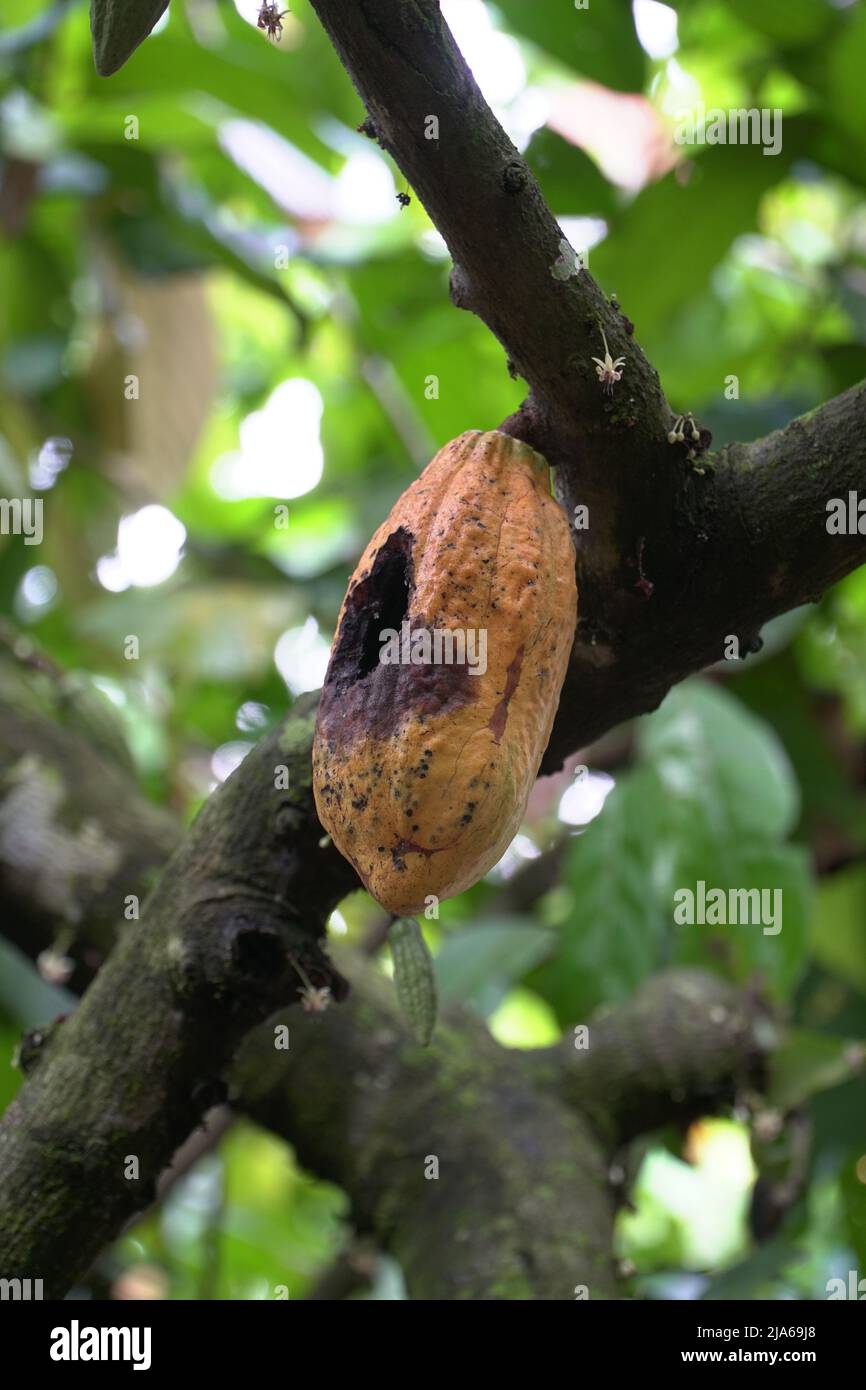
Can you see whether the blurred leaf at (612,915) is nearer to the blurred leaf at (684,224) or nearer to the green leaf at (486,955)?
the green leaf at (486,955)

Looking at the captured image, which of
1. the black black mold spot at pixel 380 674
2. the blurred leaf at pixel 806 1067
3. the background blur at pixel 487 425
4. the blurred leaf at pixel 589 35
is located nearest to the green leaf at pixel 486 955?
the background blur at pixel 487 425

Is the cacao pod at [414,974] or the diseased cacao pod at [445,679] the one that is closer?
the diseased cacao pod at [445,679]

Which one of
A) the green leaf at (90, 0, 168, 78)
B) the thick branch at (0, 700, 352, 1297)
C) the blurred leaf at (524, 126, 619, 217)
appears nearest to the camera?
the green leaf at (90, 0, 168, 78)

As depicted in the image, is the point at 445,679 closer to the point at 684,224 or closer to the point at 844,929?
the point at 684,224

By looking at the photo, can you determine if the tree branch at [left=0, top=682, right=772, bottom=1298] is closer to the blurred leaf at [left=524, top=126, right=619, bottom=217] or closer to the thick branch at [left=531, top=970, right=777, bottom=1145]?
the thick branch at [left=531, top=970, right=777, bottom=1145]

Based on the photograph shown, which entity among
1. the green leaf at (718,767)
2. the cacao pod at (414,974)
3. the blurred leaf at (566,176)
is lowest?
the cacao pod at (414,974)

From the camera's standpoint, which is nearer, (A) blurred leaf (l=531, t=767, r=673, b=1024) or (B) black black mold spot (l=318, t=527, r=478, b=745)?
(B) black black mold spot (l=318, t=527, r=478, b=745)

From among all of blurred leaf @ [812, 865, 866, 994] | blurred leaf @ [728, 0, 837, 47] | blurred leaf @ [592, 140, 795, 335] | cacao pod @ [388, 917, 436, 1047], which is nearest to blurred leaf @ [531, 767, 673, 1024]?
blurred leaf @ [812, 865, 866, 994]
